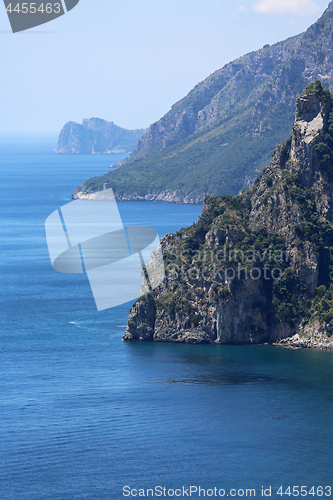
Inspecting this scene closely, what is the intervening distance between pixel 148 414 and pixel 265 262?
3171 cm

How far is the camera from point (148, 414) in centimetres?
9088

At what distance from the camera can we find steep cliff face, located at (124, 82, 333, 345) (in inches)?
4476

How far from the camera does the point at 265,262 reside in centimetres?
11606

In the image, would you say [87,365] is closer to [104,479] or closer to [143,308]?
[143,308]

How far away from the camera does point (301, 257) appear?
115938 millimetres

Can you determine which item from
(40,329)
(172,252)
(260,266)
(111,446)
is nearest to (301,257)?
(260,266)

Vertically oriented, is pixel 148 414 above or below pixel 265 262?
below

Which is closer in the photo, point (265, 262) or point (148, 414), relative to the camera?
point (148, 414)

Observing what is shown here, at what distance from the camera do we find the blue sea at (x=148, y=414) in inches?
2995

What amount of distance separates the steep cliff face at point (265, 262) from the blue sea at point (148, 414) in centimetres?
311

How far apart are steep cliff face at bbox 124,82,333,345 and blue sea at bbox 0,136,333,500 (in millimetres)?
3106

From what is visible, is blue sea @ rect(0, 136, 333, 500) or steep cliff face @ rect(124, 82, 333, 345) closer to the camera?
blue sea @ rect(0, 136, 333, 500)

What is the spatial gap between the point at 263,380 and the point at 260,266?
17866 millimetres

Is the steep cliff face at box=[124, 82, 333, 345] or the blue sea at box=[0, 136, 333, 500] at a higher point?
the steep cliff face at box=[124, 82, 333, 345]
